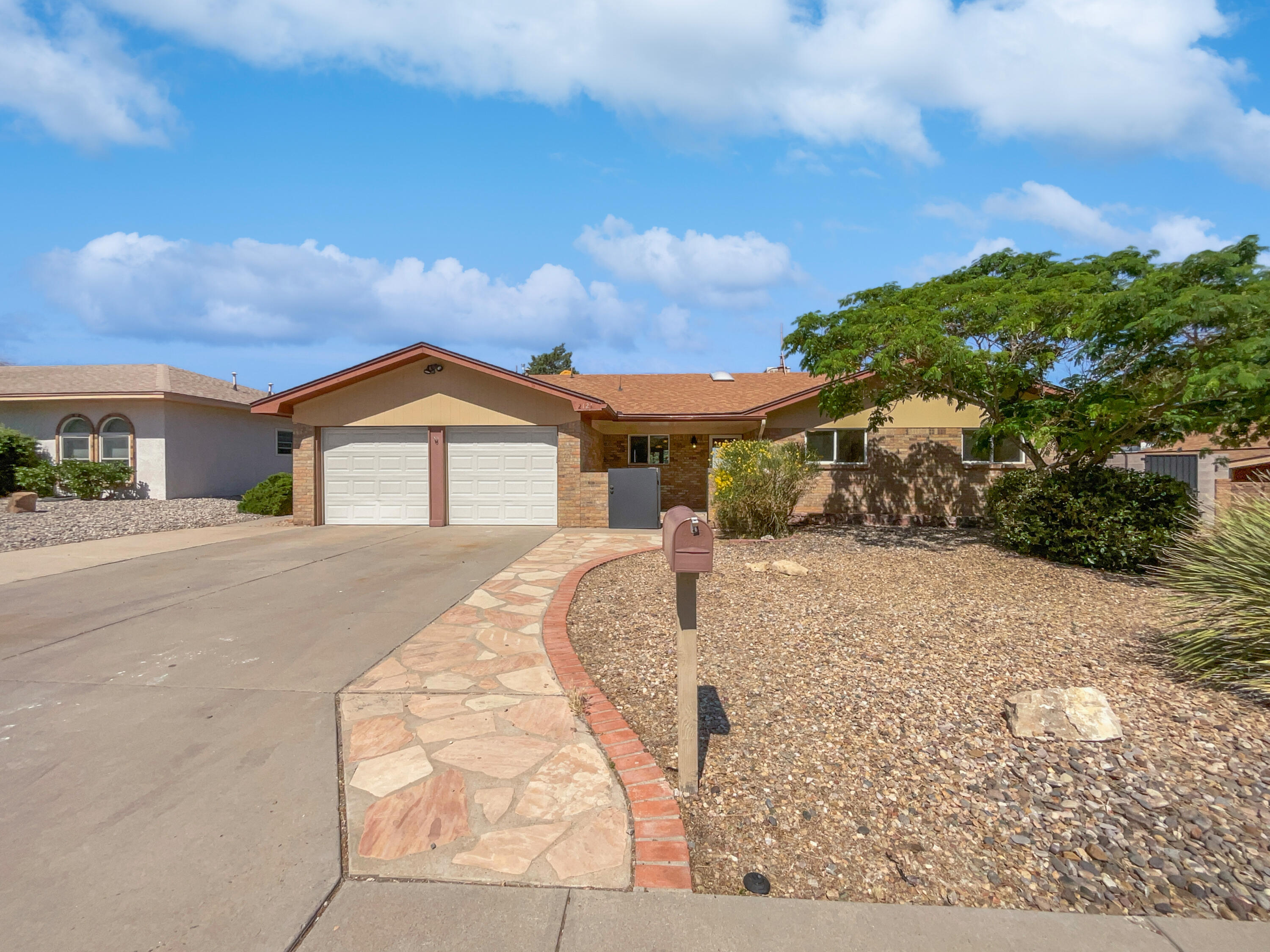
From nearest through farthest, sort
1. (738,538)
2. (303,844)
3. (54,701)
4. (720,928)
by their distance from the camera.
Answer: (720,928) → (303,844) → (54,701) → (738,538)

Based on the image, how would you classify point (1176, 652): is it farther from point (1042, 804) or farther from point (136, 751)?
point (136, 751)

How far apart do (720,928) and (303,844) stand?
179 centimetres

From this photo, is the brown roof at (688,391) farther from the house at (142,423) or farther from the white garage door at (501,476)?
the house at (142,423)

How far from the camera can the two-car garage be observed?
1479 centimetres

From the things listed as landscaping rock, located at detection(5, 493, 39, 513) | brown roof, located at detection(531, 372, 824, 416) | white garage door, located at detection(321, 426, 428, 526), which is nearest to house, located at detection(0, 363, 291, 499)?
landscaping rock, located at detection(5, 493, 39, 513)

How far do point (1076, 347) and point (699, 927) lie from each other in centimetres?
1025

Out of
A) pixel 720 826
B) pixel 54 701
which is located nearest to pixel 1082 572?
pixel 720 826

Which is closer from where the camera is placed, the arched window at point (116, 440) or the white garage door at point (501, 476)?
the white garage door at point (501, 476)

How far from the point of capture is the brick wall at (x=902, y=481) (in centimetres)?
1549

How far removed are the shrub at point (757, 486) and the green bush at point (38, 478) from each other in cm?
1779

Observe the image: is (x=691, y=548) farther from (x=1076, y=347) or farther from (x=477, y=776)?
(x=1076, y=347)

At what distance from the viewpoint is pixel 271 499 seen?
663 inches

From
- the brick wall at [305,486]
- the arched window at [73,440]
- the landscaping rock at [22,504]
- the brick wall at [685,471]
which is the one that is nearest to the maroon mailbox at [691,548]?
the brick wall at [305,486]

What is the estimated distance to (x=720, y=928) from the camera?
238 centimetres
